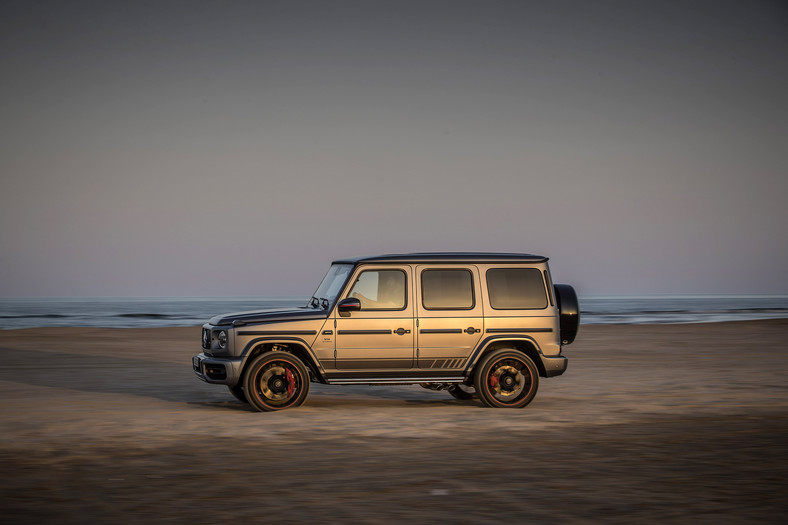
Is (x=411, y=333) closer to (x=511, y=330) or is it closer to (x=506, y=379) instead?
(x=511, y=330)

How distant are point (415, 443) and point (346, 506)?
9.74 ft

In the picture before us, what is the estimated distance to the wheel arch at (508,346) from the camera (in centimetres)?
1230

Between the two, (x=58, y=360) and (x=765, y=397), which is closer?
(x=765, y=397)

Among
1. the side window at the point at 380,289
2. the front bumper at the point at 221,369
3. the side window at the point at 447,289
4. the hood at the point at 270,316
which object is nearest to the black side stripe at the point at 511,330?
the side window at the point at 447,289

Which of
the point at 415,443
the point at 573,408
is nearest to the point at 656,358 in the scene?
the point at 573,408

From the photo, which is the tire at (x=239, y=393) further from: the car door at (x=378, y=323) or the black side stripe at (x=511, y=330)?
the black side stripe at (x=511, y=330)

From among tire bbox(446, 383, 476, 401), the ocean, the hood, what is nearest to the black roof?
the hood

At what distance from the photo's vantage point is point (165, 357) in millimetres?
22328

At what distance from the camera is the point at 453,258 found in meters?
12.4

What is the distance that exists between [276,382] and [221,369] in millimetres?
781

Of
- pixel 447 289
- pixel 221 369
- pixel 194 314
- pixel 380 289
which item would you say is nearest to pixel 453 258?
pixel 447 289

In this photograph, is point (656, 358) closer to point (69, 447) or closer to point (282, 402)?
point (282, 402)

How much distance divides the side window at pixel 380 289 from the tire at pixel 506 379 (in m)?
1.49

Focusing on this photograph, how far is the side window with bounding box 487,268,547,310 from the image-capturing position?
1245 centimetres
